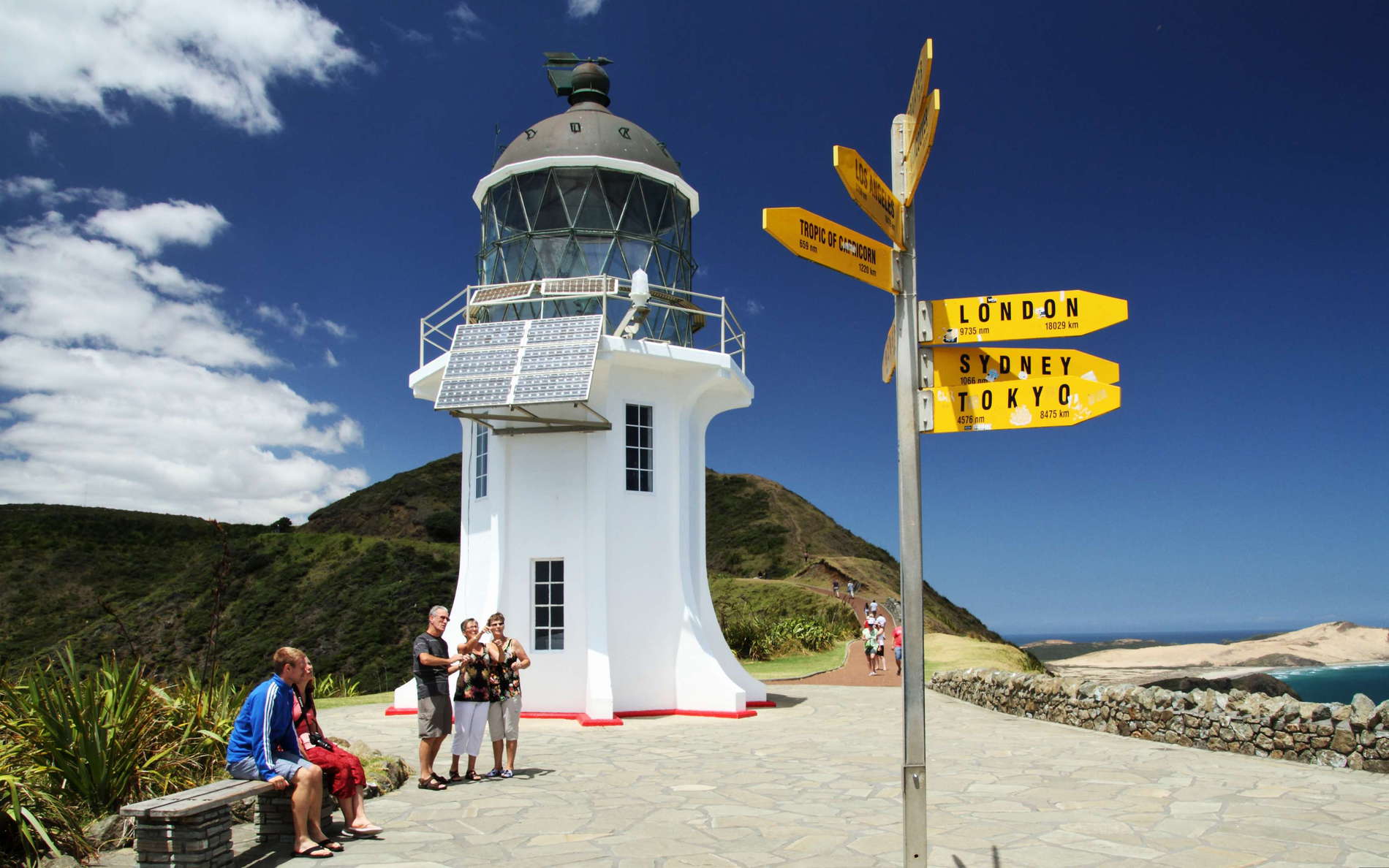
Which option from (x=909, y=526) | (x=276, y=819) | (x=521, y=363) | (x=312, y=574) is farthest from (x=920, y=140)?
(x=312, y=574)

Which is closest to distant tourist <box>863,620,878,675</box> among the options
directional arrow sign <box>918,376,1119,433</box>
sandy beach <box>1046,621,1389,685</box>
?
directional arrow sign <box>918,376,1119,433</box>

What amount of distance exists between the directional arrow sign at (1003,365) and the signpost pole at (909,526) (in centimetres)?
10

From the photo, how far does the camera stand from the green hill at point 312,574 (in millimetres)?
36875

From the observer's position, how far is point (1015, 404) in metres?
4.50

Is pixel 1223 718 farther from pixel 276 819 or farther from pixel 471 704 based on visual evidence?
pixel 276 819

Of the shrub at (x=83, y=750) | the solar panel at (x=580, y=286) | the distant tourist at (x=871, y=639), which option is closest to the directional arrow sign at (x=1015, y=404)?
the shrub at (x=83, y=750)

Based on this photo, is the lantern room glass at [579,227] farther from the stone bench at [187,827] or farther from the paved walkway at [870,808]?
the stone bench at [187,827]

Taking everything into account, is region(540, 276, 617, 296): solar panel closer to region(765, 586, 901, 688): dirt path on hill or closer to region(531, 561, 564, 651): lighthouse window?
region(531, 561, 564, 651): lighthouse window

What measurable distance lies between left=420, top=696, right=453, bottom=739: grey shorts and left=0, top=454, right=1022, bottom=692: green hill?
21.7 m

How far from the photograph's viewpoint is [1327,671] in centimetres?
6450

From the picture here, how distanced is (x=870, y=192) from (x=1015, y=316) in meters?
0.96

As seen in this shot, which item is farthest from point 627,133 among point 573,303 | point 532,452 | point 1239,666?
point 1239,666

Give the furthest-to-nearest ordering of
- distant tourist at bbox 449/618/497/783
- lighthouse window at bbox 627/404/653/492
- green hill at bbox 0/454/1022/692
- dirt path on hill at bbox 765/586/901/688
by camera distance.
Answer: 1. green hill at bbox 0/454/1022/692
2. dirt path on hill at bbox 765/586/901/688
3. lighthouse window at bbox 627/404/653/492
4. distant tourist at bbox 449/618/497/783

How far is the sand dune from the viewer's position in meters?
66.9
